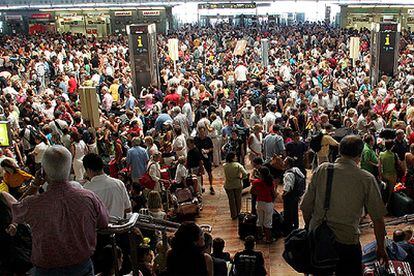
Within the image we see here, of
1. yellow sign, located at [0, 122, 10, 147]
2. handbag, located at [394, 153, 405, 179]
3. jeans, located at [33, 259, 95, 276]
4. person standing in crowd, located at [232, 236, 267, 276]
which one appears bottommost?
person standing in crowd, located at [232, 236, 267, 276]

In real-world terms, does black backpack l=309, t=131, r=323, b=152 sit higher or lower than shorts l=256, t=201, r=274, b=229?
higher

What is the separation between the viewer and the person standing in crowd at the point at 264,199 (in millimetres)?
7293

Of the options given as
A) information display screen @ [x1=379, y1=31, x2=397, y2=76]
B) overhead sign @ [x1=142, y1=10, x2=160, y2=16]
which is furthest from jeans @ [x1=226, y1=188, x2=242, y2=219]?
overhead sign @ [x1=142, y1=10, x2=160, y2=16]

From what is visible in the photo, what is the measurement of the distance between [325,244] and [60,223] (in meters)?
1.56

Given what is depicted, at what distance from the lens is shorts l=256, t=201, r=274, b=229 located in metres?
7.45

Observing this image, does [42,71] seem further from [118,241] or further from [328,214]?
[328,214]

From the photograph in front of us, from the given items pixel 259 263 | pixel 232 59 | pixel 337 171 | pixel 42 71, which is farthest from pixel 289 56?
pixel 337 171

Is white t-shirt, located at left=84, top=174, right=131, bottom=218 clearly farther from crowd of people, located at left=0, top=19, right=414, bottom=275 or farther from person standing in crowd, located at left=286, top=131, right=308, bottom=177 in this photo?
person standing in crowd, located at left=286, top=131, right=308, bottom=177

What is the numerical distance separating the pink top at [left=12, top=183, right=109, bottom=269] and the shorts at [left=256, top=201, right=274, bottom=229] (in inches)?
198

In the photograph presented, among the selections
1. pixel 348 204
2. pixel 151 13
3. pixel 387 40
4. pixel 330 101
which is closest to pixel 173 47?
pixel 387 40

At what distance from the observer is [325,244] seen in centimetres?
303

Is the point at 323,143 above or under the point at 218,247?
above

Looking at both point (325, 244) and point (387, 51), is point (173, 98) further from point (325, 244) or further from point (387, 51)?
point (325, 244)

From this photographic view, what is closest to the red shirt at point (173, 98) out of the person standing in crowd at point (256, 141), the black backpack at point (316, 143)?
the person standing in crowd at point (256, 141)
